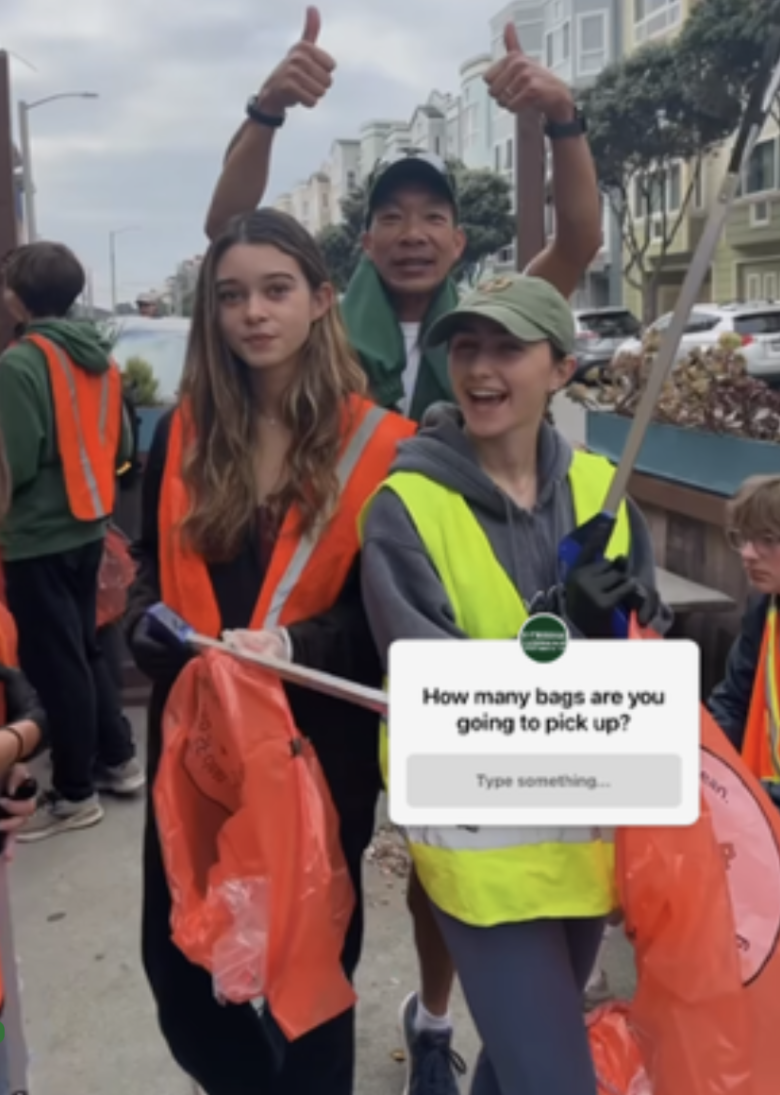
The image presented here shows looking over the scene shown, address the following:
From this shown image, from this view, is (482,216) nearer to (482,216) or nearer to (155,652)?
(482,216)

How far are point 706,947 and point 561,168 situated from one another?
1.42m

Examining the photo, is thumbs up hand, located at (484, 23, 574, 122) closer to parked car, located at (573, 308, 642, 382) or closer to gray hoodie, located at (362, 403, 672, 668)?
gray hoodie, located at (362, 403, 672, 668)

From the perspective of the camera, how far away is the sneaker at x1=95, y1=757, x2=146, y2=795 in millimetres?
4324

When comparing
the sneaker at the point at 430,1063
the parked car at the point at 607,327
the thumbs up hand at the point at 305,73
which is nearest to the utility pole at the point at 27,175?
the thumbs up hand at the point at 305,73

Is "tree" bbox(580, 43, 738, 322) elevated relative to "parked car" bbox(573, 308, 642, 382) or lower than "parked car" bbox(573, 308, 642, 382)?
elevated

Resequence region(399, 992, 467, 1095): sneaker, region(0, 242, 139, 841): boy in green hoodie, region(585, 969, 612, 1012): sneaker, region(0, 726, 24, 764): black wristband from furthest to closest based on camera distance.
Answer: region(0, 242, 139, 841): boy in green hoodie < region(585, 969, 612, 1012): sneaker < region(399, 992, 467, 1095): sneaker < region(0, 726, 24, 764): black wristband

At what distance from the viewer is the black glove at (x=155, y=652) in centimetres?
191

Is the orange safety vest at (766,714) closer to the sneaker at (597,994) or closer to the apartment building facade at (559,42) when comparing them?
the sneaker at (597,994)

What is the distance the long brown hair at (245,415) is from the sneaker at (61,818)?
241 centimetres

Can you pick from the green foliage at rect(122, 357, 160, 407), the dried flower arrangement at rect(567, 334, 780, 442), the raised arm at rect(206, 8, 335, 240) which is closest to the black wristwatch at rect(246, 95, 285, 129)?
the raised arm at rect(206, 8, 335, 240)

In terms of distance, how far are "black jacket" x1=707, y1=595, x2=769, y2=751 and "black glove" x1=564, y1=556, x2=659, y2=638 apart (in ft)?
3.78

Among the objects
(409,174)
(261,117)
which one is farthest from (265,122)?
(409,174)

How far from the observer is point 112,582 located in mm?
4352

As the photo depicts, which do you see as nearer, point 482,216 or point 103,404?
point 482,216
